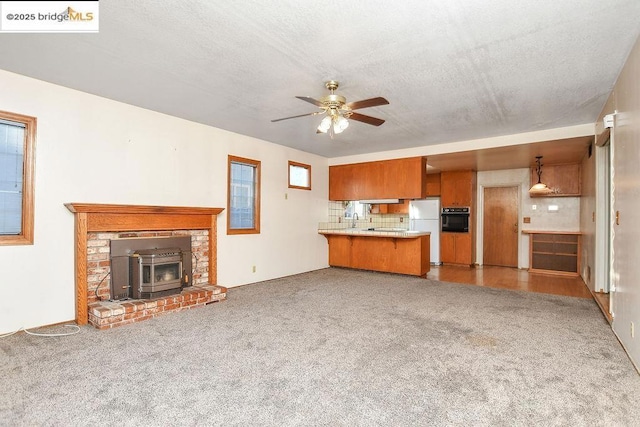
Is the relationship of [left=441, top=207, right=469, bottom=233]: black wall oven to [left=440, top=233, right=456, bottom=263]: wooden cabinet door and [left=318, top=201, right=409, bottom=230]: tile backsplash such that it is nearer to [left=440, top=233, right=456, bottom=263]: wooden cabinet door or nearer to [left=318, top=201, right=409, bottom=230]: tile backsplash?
[left=440, top=233, right=456, bottom=263]: wooden cabinet door

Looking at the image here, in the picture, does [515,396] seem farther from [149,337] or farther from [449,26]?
[149,337]

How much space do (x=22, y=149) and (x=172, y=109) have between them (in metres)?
1.58

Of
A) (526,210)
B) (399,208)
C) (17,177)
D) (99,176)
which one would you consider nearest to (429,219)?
(399,208)

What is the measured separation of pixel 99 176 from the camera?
3.77 meters

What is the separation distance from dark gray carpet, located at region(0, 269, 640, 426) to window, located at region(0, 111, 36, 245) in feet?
3.50

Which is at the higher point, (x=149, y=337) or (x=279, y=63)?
(x=279, y=63)

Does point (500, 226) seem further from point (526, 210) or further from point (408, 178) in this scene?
point (408, 178)

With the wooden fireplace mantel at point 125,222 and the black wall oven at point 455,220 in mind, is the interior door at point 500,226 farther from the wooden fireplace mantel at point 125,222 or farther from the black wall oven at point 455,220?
the wooden fireplace mantel at point 125,222

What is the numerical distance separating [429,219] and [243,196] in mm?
4795

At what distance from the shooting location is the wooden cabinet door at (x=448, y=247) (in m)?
7.90

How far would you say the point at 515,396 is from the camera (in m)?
2.08

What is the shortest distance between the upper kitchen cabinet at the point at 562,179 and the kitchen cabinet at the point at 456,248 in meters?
1.96

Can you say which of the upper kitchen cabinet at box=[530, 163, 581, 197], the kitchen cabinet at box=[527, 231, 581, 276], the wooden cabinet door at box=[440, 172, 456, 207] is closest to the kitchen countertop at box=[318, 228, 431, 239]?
the wooden cabinet door at box=[440, 172, 456, 207]

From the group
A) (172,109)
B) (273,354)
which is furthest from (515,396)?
(172,109)
